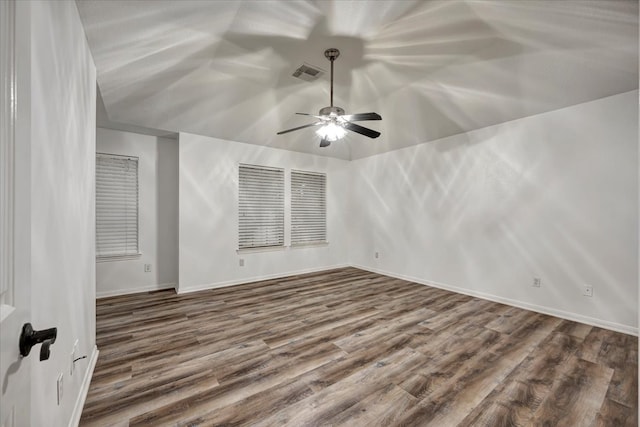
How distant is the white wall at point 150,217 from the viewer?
3.98m

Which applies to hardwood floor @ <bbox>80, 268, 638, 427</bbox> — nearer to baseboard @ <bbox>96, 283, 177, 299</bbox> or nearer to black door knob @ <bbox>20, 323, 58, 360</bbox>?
baseboard @ <bbox>96, 283, 177, 299</bbox>

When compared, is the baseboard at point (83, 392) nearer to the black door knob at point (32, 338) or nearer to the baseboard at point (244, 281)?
the black door knob at point (32, 338)

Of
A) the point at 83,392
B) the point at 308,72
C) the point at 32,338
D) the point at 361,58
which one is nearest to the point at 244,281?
the point at 83,392

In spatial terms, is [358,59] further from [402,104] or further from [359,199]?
[359,199]

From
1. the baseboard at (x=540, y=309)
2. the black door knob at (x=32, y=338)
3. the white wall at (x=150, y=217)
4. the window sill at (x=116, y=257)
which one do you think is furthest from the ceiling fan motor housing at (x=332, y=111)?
the window sill at (x=116, y=257)

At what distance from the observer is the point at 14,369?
0.64 metres

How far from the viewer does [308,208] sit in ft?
18.4

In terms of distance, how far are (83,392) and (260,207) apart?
3441mm

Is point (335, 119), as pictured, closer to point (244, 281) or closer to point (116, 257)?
point (244, 281)

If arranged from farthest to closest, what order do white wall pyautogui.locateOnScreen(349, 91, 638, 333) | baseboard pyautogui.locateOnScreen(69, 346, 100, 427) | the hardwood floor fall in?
white wall pyautogui.locateOnScreen(349, 91, 638, 333)
the hardwood floor
baseboard pyautogui.locateOnScreen(69, 346, 100, 427)

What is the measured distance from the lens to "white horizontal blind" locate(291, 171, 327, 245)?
5406 mm

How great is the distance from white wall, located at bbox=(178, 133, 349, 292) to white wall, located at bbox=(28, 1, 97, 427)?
2.08 metres

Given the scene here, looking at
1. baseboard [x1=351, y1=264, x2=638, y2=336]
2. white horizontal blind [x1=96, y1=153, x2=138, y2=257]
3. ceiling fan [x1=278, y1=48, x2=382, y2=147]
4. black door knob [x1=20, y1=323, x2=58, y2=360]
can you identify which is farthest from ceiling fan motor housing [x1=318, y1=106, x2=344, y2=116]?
baseboard [x1=351, y1=264, x2=638, y2=336]

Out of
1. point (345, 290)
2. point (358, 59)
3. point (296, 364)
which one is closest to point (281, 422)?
point (296, 364)
